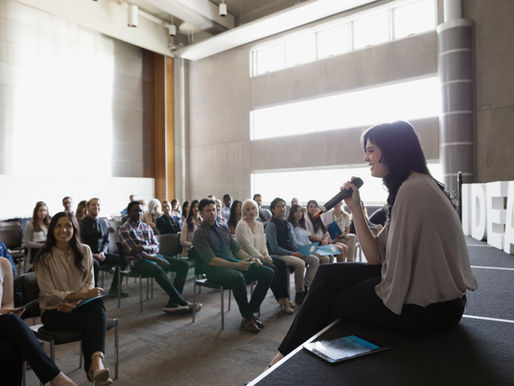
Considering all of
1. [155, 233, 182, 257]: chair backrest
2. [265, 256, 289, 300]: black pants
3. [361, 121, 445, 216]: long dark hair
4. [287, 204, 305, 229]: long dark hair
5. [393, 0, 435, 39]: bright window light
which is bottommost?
[265, 256, 289, 300]: black pants

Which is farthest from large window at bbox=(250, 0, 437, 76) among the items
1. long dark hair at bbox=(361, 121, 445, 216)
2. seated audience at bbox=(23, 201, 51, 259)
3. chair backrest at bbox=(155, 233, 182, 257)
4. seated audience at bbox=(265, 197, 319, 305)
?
long dark hair at bbox=(361, 121, 445, 216)

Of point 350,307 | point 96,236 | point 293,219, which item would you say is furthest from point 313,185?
point 350,307

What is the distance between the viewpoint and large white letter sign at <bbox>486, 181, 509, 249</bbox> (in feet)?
14.6

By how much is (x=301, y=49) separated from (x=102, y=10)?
6024mm

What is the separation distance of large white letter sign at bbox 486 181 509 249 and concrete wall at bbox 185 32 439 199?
498cm

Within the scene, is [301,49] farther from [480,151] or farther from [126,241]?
[126,241]

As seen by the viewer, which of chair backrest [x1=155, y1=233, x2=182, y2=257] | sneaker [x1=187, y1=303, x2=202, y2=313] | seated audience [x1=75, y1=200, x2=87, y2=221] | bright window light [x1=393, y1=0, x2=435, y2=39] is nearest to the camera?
sneaker [x1=187, y1=303, x2=202, y2=313]

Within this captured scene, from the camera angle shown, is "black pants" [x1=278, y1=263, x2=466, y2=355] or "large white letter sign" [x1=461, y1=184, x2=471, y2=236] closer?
"black pants" [x1=278, y1=263, x2=466, y2=355]

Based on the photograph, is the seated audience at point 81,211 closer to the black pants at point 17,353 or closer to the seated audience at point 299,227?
the seated audience at point 299,227

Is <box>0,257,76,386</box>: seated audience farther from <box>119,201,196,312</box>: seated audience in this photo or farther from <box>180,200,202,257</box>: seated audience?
<box>180,200,202,257</box>: seated audience

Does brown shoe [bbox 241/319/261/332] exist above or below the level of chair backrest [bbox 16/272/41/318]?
below

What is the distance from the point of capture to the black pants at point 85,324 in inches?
95.4

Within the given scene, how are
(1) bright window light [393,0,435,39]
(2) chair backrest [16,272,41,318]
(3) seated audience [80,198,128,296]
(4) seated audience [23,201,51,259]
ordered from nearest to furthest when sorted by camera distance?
(2) chair backrest [16,272,41,318] → (3) seated audience [80,198,128,296] → (4) seated audience [23,201,51,259] → (1) bright window light [393,0,435,39]

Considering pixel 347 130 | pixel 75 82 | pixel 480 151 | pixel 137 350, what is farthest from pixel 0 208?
pixel 480 151
